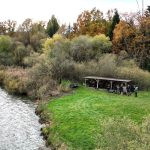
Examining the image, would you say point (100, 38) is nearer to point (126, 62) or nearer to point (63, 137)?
point (126, 62)

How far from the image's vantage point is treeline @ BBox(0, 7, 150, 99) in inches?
2719

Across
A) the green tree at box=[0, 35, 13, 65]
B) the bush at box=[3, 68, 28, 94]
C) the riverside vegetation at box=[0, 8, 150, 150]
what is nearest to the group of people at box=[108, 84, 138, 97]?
the riverside vegetation at box=[0, 8, 150, 150]

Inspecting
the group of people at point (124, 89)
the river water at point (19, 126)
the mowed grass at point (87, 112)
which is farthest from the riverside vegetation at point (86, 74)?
the group of people at point (124, 89)

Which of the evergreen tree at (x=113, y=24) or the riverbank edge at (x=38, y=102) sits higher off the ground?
Answer: the evergreen tree at (x=113, y=24)

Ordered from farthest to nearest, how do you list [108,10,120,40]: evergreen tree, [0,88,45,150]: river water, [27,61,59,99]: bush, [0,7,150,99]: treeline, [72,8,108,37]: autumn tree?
[72,8,108,37]: autumn tree, [108,10,120,40]: evergreen tree, [0,7,150,99]: treeline, [27,61,59,99]: bush, [0,88,45,150]: river water

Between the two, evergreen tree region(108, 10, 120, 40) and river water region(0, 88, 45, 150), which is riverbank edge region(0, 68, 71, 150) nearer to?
river water region(0, 88, 45, 150)

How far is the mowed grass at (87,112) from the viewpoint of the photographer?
1582 inches

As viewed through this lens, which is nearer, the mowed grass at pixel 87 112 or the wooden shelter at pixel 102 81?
the mowed grass at pixel 87 112

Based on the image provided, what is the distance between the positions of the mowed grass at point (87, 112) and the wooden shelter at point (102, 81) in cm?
330

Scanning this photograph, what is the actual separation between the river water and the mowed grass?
2333 mm

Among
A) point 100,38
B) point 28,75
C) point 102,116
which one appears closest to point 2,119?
point 102,116

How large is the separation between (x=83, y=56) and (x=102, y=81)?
44.1ft

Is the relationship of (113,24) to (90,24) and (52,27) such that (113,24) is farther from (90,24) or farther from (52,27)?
(52,27)

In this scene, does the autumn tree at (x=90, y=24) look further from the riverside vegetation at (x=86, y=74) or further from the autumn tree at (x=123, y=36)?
the autumn tree at (x=123, y=36)
